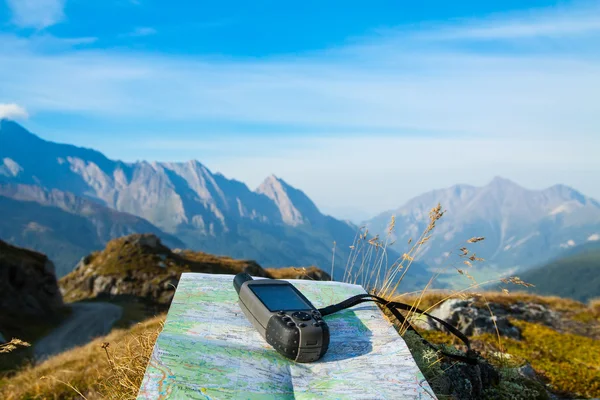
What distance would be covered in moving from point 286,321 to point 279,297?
65 cm

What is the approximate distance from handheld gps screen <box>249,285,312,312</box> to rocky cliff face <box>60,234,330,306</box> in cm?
3933

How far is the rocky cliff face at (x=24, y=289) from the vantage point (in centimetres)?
3834

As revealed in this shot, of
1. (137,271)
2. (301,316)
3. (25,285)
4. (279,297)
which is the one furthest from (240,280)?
(137,271)

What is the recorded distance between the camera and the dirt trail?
3353cm

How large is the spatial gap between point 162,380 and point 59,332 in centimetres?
3963

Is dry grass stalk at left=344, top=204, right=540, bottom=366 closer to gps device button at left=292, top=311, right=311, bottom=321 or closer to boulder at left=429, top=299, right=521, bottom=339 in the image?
gps device button at left=292, top=311, right=311, bottom=321

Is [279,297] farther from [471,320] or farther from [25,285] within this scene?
[25,285]

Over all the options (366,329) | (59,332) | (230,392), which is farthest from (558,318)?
(59,332)

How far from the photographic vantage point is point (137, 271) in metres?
50.2

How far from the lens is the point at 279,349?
4004mm

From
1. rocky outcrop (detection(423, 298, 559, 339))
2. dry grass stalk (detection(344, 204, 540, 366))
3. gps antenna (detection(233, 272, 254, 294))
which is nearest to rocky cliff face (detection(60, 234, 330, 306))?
rocky outcrop (detection(423, 298, 559, 339))

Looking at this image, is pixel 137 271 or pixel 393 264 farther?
Answer: pixel 137 271

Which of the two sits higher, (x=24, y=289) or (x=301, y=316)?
(x=301, y=316)

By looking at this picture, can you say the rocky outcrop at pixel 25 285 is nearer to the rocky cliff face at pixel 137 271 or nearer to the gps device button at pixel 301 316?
the rocky cliff face at pixel 137 271
